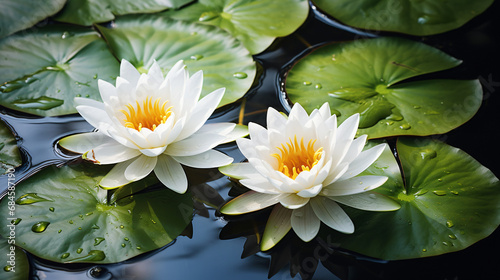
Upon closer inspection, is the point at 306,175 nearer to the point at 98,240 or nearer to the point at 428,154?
the point at 428,154

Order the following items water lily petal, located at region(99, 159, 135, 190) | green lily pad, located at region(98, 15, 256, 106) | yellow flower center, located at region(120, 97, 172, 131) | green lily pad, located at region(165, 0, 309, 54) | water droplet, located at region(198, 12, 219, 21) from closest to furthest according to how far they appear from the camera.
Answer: water lily petal, located at region(99, 159, 135, 190)
yellow flower center, located at region(120, 97, 172, 131)
green lily pad, located at region(98, 15, 256, 106)
green lily pad, located at region(165, 0, 309, 54)
water droplet, located at region(198, 12, 219, 21)

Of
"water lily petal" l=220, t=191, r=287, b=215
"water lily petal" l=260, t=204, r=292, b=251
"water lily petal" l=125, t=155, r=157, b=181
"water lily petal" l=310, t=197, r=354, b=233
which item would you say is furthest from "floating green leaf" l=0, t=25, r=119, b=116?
"water lily petal" l=310, t=197, r=354, b=233

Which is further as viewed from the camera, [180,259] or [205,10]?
[205,10]

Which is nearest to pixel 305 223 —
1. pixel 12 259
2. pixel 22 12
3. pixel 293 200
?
pixel 293 200

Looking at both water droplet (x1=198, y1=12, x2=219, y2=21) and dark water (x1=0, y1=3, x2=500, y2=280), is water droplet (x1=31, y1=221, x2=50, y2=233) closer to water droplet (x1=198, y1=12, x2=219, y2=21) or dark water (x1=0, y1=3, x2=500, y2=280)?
dark water (x1=0, y1=3, x2=500, y2=280)

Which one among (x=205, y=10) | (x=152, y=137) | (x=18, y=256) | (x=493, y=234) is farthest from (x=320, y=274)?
(x=205, y=10)

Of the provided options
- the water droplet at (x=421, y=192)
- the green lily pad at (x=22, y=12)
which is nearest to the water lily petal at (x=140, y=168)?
the water droplet at (x=421, y=192)

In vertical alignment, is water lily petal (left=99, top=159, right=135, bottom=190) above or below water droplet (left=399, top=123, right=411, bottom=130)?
above

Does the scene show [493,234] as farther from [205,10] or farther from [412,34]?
[205,10]
